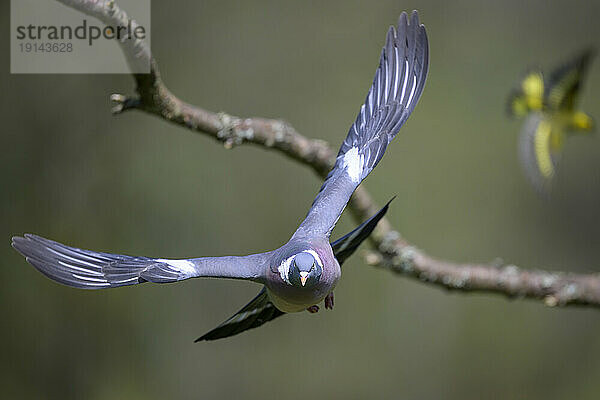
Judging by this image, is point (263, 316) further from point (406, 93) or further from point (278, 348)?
point (278, 348)

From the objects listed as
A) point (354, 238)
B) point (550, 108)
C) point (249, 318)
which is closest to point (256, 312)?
point (249, 318)

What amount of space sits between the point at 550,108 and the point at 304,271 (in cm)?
91

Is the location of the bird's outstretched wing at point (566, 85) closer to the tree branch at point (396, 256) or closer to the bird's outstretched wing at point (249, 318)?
the tree branch at point (396, 256)

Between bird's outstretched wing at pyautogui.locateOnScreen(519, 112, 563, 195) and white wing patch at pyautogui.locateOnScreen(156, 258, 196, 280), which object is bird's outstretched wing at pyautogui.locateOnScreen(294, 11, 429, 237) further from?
bird's outstretched wing at pyautogui.locateOnScreen(519, 112, 563, 195)

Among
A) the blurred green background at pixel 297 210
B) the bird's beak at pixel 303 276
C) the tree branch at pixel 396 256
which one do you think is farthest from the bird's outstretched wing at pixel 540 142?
the bird's beak at pixel 303 276

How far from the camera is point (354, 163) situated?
1.17 m

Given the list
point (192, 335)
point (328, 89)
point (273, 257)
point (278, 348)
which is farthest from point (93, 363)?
point (273, 257)

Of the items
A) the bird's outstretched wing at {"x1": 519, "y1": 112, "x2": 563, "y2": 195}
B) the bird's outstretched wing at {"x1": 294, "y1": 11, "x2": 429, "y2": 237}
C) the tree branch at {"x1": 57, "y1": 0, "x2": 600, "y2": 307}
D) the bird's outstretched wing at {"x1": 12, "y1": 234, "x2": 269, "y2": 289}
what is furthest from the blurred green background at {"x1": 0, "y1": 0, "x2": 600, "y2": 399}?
the bird's outstretched wing at {"x1": 12, "y1": 234, "x2": 269, "y2": 289}

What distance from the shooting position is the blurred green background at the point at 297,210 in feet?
7.88

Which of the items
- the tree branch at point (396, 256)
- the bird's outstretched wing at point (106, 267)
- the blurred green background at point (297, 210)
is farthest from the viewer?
the blurred green background at point (297, 210)

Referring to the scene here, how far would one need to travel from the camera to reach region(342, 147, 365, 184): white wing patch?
45.0 inches

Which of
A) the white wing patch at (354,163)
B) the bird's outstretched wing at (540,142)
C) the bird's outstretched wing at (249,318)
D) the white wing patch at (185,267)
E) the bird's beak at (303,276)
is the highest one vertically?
the bird's outstretched wing at (540,142)

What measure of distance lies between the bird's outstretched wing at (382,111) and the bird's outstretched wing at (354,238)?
0.15 feet

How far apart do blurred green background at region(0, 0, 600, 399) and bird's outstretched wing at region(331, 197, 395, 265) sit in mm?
1256
